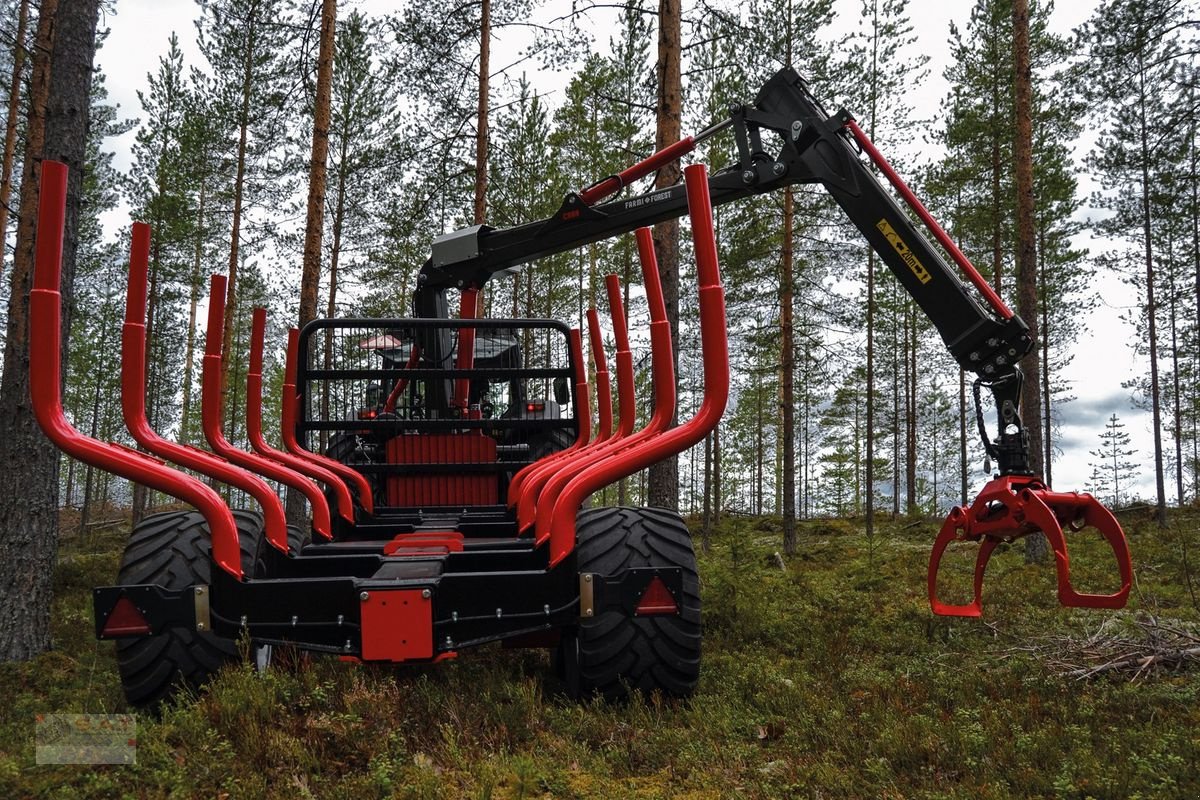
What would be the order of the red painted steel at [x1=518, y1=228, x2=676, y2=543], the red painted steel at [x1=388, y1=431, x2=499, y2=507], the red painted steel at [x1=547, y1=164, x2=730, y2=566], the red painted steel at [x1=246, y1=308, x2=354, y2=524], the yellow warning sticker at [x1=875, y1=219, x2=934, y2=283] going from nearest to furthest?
the red painted steel at [x1=547, y1=164, x2=730, y2=566] → the red painted steel at [x1=518, y1=228, x2=676, y2=543] → the red painted steel at [x1=246, y1=308, x2=354, y2=524] → the yellow warning sticker at [x1=875, y1=219, x2=934, y2=283] → the red painted steel at [x1=388, y1=431, x2=499, y2=507]

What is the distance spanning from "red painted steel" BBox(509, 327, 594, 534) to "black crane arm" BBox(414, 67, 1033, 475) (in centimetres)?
114

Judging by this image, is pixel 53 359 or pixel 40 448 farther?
pixel 40 448

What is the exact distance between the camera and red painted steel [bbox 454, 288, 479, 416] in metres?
6.24

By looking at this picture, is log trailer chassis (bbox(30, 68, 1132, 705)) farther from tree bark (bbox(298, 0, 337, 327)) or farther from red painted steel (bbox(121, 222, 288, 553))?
tree bark (bbox(298, 0, 337, 327))

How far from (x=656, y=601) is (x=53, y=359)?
270 centimetres

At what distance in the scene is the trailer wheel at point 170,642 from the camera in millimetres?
3391

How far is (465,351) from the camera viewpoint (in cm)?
632

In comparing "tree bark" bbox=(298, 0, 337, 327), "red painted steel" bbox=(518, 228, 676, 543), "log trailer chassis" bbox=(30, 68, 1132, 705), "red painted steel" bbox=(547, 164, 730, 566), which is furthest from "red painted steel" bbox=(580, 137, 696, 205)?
"tree bark" bbox=(298, 0, 337, 327)

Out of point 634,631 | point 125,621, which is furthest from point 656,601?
point 125,621

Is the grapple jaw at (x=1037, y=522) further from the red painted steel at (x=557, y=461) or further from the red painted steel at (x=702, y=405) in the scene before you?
the red painted steel at (x=557, y=461)

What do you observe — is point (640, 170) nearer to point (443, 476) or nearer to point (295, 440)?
point (443, 476)

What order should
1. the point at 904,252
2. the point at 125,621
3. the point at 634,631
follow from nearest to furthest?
A: the point at 125,621
the point at 634,631
the point at 904,252

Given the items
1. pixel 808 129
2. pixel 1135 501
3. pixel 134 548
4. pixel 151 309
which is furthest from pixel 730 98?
pixel 1135 501

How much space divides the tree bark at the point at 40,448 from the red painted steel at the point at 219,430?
84.6 inches
